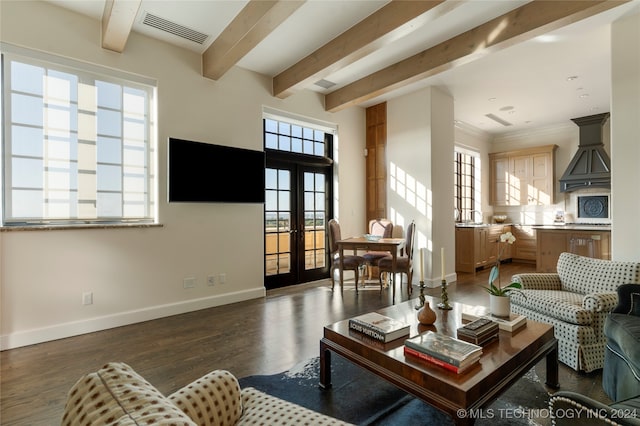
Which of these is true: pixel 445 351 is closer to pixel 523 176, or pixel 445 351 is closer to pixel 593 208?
pixel 593 208

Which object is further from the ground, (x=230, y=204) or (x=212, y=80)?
(x=212, y=80)

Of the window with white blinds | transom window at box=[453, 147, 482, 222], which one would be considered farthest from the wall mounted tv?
transom window at box=[453, 147, 482, 222]

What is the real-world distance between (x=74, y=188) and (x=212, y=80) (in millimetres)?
2052

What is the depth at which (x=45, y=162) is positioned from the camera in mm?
3031

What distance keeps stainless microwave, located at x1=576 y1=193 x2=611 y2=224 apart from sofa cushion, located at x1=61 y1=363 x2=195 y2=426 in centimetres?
870

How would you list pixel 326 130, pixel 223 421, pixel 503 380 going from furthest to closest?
pixel 326 130
pixel 503 380
pixel 223 421

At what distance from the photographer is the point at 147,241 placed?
11.6 feet

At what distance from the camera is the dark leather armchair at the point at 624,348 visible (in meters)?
1.67

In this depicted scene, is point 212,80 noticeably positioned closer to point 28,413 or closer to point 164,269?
point 164,269

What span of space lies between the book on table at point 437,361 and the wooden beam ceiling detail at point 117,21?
3419mm

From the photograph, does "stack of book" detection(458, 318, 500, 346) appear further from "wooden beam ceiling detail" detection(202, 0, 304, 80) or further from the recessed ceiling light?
the recessed ceiling light

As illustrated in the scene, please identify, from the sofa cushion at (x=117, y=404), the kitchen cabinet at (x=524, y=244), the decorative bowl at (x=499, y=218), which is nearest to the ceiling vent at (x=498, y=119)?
the decorative bowl at (x=499, y=218)

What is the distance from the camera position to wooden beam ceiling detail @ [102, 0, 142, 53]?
2734mm

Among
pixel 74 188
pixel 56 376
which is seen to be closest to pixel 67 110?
pixel 74 188
